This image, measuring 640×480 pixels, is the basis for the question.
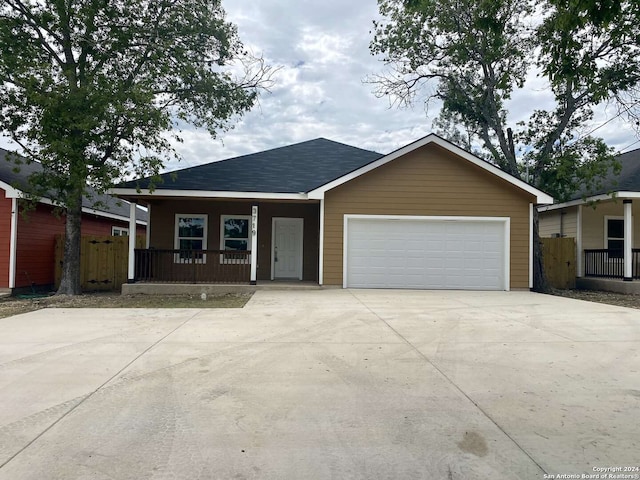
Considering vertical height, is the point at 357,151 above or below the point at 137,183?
above

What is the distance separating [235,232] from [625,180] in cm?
1351

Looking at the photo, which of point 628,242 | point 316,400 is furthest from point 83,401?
point 628,242

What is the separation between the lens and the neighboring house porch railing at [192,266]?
40.6ft

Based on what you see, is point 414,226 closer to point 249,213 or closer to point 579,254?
point 249,213

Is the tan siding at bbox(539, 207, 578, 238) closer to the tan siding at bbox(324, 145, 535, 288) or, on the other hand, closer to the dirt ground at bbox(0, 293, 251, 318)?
the tan siding at bbox(324, 145, 535, 288)

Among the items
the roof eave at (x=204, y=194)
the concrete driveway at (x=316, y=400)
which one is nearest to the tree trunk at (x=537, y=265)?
the concrete driveway at (x=316, y=400)

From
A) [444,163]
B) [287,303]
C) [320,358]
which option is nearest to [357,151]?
[444,163]

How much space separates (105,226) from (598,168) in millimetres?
18546

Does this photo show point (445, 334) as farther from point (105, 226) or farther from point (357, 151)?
point (105, 226)

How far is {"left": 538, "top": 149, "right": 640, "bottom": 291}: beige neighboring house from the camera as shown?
1336cm

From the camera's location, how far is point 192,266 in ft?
42.4

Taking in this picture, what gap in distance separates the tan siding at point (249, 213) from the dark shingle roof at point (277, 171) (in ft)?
2.92

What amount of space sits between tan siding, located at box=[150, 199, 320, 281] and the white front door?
0.17 metres

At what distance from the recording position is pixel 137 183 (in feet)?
39.1
